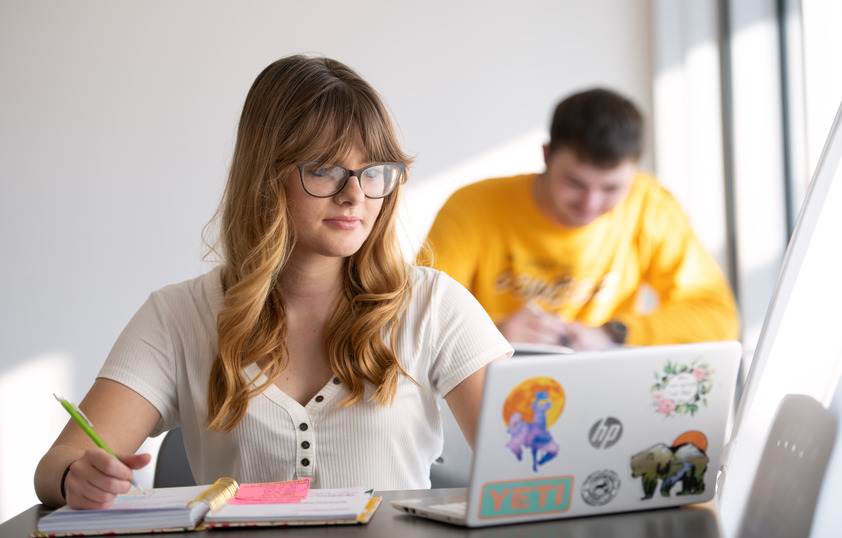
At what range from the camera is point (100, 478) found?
1018mm

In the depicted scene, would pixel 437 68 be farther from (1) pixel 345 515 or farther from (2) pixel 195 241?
(1) pixel 345 515

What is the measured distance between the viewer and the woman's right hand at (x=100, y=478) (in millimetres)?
1009

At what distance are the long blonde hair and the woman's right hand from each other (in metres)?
0.35

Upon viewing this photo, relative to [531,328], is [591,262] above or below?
above

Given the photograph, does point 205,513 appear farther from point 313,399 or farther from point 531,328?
point 531,328

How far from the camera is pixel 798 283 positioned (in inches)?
47.1

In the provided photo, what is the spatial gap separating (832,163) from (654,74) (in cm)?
280

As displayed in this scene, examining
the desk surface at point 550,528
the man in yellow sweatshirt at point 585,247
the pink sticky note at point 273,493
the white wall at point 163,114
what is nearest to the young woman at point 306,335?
the pink sticky note at point 273,493

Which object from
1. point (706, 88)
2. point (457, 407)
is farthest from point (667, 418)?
point (706, 88)

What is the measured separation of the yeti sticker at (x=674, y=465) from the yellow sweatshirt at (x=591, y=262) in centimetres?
169

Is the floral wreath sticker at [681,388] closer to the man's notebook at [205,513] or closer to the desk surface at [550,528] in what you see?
the desk surface at [550,528]

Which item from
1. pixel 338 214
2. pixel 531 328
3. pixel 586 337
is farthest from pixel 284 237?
pixel 586 337

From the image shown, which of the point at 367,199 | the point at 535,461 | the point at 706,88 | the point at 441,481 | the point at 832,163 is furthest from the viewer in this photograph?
the point at 706,88

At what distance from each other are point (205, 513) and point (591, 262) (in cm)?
218
